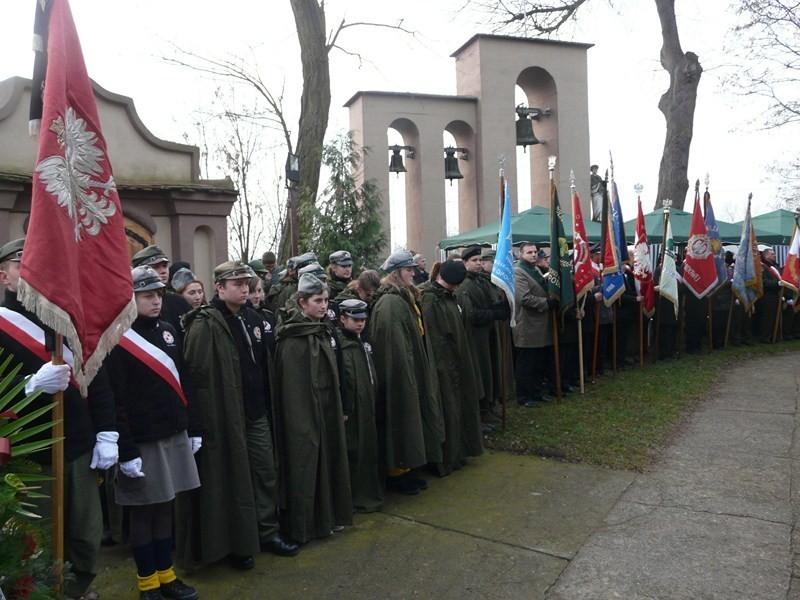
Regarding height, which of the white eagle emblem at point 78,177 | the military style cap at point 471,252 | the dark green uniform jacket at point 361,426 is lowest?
the dark green uniform jacket at point 361,426

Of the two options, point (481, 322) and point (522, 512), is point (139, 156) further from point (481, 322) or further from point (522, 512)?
point (522, 512)

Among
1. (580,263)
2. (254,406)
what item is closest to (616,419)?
(580,263)

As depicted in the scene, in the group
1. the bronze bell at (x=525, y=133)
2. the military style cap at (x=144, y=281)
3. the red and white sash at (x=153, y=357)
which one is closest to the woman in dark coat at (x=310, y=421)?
the red and white sash at (x=153, y=357)

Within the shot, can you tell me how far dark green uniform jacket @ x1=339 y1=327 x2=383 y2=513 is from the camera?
17.2 feet

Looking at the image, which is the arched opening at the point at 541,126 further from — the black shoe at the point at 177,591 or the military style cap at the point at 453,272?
the black shoe at the point at 177,591

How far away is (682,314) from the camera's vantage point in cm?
1216

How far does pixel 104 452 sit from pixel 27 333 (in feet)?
2.30

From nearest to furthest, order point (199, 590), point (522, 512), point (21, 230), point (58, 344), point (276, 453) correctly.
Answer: point (58, 344), point (199, 590), point (276, 453), point (522, 512), point (21, 230)

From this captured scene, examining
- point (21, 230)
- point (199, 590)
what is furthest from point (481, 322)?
point (21, 230)

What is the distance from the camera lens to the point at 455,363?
633 cm

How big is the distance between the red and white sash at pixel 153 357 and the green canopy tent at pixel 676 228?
11978mm

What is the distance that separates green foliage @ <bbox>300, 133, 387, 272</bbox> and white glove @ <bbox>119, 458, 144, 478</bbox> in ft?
24.5

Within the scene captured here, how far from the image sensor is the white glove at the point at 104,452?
3354mm

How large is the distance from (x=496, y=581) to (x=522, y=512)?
44.2 inches
